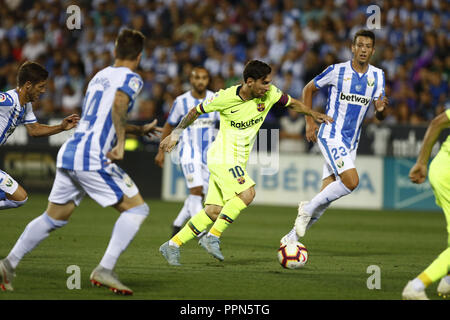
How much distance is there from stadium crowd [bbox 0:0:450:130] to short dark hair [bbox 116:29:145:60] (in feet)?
31.7

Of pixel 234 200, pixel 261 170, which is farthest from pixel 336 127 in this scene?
pixel 261 170

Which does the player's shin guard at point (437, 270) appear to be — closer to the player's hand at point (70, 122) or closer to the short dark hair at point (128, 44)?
the short dark hair at point (128, 44)

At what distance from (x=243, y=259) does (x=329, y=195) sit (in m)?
1.23

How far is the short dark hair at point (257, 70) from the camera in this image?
7828mm

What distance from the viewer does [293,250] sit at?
26.0 ft

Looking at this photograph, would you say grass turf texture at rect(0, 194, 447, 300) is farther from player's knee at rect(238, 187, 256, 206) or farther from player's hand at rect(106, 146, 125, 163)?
player's hand at rect(106, 146, 125, 163)

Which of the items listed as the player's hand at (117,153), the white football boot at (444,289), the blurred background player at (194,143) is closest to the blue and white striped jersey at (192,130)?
the blurred background player at (194,143)

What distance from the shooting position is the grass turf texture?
6.52 m

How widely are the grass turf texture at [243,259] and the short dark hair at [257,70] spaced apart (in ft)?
6.63

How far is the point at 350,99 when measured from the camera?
29.2 ft

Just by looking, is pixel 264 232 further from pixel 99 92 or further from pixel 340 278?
pixel 99 92

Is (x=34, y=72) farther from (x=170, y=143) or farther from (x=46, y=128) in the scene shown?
(x=170, y=143)

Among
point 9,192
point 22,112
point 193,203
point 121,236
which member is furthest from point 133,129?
point 193,203
